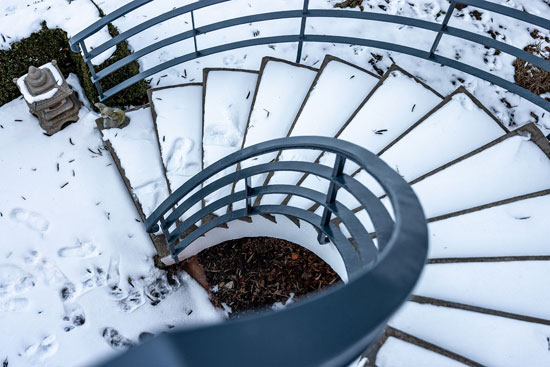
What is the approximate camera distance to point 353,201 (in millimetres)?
2660

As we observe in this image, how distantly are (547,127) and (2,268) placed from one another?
3.96 meters

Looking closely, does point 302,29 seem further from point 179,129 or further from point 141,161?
point 141,161

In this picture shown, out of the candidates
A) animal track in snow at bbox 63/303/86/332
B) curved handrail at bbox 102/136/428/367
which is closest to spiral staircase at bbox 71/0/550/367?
curved handrail at bbox 102/136/428/367

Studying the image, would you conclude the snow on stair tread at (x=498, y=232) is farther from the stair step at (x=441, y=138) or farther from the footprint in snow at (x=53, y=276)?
the footprint in snow at (x=53, y=276)

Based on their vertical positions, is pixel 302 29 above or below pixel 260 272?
above

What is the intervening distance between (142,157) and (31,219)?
0.86 metres

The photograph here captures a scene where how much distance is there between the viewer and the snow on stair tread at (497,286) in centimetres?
216

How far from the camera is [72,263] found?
298 cm

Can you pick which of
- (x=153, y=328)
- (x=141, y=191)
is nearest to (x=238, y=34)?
(x=141, y=191)

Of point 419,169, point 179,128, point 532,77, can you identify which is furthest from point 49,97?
point 532,77

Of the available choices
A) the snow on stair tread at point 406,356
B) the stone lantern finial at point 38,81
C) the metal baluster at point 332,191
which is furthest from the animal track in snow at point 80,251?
the snow on stair tread at point 406,356

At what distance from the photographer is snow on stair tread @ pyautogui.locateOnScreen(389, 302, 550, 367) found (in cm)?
203

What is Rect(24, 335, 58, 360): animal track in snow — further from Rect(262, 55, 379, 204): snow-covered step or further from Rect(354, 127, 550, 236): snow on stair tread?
Rect(354, 127, 550, 236): snow on stair tread

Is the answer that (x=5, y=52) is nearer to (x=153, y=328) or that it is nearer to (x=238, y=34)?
(x=238, y=34)
